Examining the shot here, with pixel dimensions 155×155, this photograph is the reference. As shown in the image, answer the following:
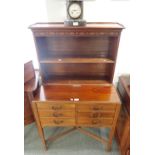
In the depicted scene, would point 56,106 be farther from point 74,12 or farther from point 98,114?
point 74,12

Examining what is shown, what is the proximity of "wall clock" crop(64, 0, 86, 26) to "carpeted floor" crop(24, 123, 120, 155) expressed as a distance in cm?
147

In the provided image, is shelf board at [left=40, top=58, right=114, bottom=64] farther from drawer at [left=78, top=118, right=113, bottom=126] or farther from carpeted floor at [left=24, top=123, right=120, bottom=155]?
carpeted floor at [left=24, top=123, right=120, bottom=155]

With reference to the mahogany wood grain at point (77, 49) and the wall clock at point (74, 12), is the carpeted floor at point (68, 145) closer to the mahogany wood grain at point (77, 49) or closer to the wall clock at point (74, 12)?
the mahogany wood grain at point (77, 49)

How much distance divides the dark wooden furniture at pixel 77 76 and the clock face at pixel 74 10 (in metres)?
0.13

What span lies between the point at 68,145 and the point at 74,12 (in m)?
1.59

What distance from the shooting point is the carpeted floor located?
1.66m

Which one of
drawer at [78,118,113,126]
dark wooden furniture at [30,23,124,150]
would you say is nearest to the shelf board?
dark wooden furniture at [30,23,124,150]

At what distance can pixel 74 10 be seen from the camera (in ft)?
3.93
